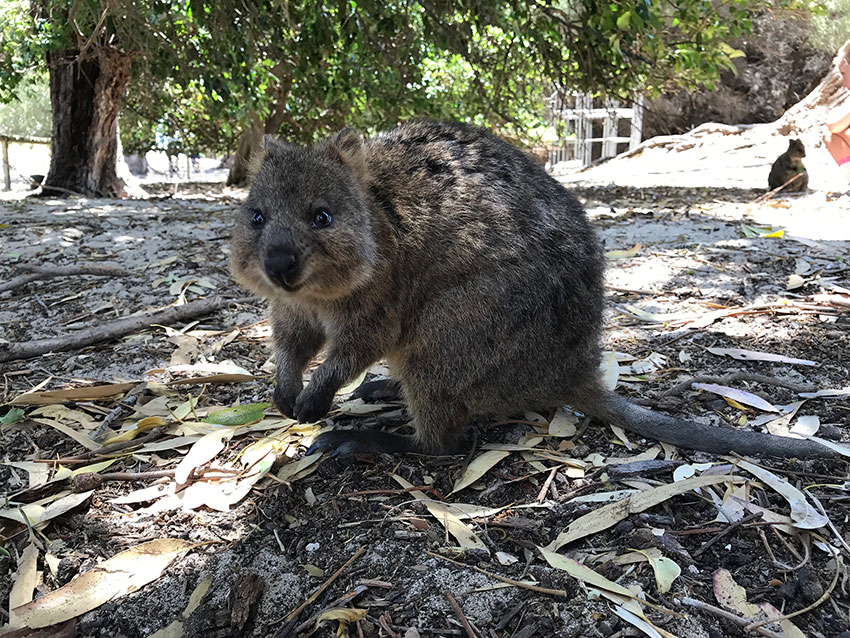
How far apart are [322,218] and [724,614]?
5.81 ft

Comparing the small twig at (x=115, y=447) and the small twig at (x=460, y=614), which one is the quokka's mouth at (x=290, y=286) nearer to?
the small twig at (x=115, y=447)

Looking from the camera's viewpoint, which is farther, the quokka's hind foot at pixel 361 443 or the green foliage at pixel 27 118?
the green foliage at pixel 27 118

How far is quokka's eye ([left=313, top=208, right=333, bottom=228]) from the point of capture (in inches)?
97.0

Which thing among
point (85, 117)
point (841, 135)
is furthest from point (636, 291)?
point (85, 117)

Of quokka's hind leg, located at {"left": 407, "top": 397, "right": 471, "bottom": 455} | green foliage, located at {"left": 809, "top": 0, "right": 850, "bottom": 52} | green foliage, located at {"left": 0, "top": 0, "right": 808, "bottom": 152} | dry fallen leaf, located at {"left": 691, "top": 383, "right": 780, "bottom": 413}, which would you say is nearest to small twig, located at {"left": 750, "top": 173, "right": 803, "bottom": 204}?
green foliage, located at {"left": 0, "top": 0, "right": 808, "bottom": 152}

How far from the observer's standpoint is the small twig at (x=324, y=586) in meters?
1.80

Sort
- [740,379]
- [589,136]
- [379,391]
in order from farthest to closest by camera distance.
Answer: [589,136] < [379,391] < [740,379]

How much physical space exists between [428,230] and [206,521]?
1.33 metres

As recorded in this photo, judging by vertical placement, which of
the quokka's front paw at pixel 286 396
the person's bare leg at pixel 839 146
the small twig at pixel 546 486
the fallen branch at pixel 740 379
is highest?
the person's bare leg at pixel 839 146

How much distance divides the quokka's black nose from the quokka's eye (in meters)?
0.20

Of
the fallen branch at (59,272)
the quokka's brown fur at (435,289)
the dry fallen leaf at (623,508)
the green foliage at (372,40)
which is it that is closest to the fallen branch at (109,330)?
the fallen branch at (59,272)

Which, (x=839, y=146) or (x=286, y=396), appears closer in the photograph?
(x=286, y=396)

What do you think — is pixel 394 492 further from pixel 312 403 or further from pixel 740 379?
pixel 740 379

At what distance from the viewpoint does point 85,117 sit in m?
9.05
